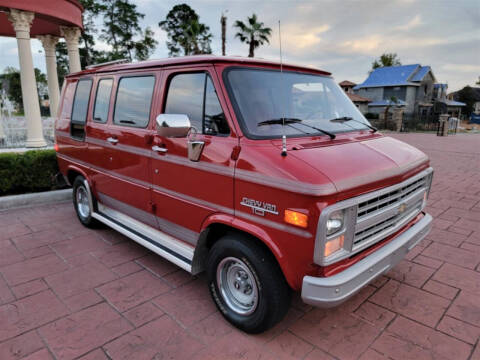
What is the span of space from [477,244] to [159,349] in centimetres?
434

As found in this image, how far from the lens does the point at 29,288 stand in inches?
135

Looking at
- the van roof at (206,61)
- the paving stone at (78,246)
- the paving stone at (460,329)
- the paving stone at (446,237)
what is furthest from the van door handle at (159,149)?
the paving stone at (446,237)

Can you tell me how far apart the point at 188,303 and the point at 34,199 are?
4535 millimetres

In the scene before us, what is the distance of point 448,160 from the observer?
11062 millimetres

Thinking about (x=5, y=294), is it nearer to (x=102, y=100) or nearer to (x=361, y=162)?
(x=102, y=100)

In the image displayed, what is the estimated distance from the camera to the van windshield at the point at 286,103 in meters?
2.72

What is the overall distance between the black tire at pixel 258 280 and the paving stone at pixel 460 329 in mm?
1474

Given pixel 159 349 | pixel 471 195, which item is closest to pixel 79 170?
pixel 159 349

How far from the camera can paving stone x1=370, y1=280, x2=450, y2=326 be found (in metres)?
3.01

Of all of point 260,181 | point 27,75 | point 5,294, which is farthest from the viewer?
point 27,75

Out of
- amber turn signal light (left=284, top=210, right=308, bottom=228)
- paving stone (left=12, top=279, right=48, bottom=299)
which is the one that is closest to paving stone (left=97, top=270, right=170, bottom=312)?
paving stone (left=12, top=279, right=48, bottom=299)

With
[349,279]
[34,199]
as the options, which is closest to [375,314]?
[349,279]

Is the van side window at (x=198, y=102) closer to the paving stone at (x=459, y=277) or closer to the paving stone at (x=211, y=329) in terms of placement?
the paving stone at (x=211, y=329)

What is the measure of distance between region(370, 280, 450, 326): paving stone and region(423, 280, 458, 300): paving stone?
80 millimetres
